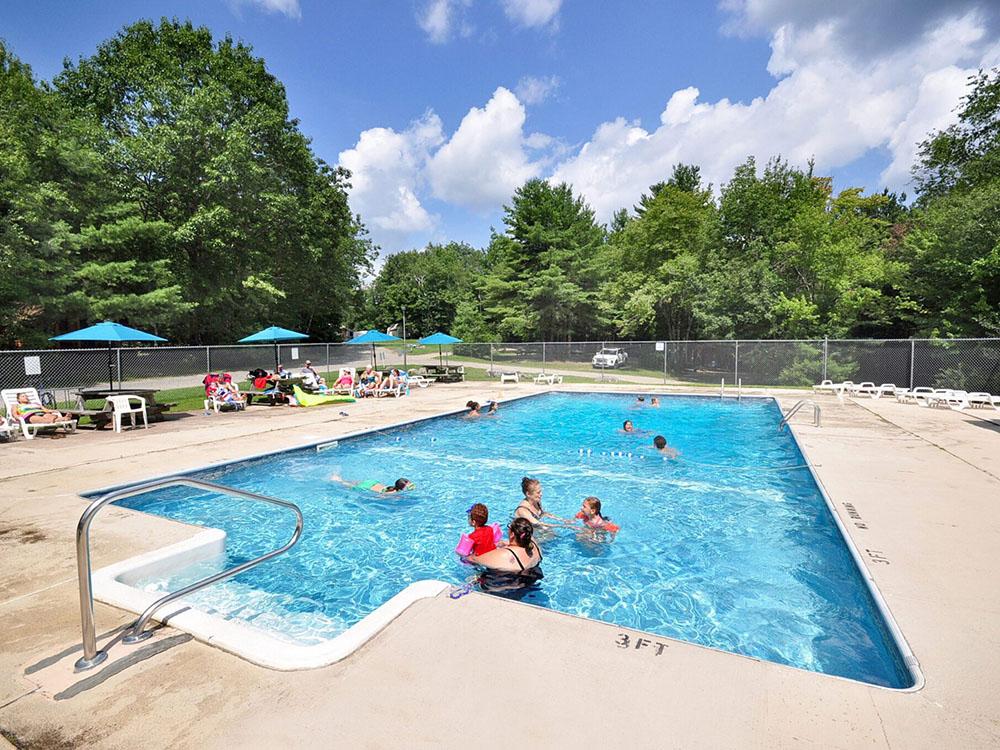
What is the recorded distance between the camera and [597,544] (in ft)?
21.3

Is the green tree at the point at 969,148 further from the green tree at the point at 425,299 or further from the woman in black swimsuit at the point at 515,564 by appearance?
the green tree at the point at 425,299

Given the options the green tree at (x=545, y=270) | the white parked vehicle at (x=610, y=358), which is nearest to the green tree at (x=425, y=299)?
the green tree at (x=545, y=270)

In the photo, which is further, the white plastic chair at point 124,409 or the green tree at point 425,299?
the green tree at point 425,299

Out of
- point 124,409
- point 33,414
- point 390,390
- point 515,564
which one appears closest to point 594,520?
point 515,564

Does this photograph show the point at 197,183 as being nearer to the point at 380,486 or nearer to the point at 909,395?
the point at 380,486

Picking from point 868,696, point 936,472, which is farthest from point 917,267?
point 868,696

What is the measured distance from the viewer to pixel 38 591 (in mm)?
3881

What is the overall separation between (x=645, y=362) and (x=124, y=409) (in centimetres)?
2445

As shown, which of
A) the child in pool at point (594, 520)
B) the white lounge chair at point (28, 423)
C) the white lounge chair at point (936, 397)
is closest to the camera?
the child in pool at point (594, 520)

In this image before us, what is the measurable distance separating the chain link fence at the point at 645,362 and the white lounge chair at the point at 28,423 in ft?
2.27

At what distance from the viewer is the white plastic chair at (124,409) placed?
1179 centimetres

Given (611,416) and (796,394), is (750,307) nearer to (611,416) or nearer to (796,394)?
(796,394)

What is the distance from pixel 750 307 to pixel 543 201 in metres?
18.9

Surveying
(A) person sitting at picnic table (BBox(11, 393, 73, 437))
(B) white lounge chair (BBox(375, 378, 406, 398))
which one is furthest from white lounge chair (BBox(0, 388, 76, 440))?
(B) white lounge chair (BBox(375, 378, 406, 398))
